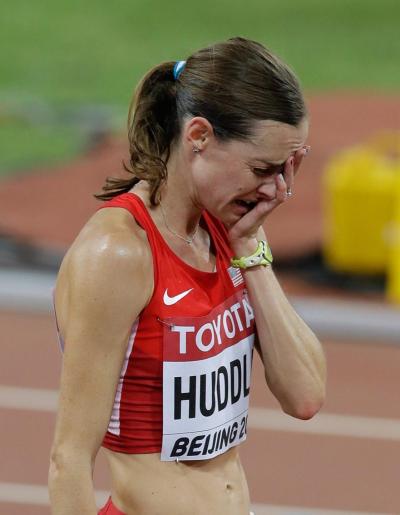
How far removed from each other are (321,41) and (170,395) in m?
16.5

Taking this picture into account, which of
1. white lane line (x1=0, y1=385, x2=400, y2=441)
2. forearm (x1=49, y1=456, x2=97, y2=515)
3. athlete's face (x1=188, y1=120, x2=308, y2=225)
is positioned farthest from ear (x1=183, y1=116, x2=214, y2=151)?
white lane line (x1=0, y1=385, x2=400, y2=441)

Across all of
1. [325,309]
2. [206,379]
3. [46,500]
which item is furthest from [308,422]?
[206,379]

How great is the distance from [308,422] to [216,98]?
173 inches


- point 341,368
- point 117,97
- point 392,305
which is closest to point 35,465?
point 341,368

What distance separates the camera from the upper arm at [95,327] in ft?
8.21

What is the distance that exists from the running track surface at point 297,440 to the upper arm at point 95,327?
333 centimetres

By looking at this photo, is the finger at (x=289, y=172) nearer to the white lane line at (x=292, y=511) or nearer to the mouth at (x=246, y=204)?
the mouth at (x=246, y=204)

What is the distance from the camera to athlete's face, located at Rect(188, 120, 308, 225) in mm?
2588

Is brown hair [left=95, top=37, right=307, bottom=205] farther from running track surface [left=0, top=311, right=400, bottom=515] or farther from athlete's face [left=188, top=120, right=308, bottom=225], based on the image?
running track surface [left=0, top=311, right=400, bottom=515]

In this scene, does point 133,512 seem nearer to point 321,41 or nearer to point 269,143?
point 269,143

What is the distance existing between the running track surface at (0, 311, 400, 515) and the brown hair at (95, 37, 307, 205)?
332cm

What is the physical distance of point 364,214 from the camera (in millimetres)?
9352

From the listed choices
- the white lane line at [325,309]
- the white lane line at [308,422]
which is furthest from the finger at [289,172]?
the white lane line at [325,309]

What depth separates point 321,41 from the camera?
18750mm
